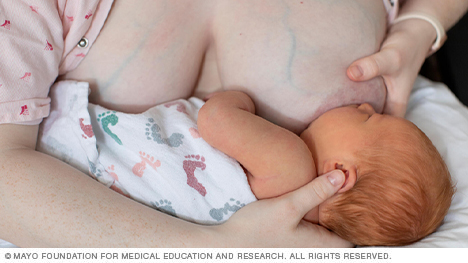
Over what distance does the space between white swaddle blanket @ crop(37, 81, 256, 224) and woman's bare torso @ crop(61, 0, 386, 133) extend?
10 centimetres

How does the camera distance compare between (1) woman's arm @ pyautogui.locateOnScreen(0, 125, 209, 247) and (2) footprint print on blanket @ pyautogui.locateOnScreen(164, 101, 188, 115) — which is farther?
(2) footprint print on blanket @ pyautogui.locateOnScreen(164, 101, 188, 115)

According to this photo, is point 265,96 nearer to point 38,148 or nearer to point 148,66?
point 148,66

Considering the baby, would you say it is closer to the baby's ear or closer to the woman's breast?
the baby's ear

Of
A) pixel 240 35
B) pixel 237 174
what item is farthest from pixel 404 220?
pixel 240 35

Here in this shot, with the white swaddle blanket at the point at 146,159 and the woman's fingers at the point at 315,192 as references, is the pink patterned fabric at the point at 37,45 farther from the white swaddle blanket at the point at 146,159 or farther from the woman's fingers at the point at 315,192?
the woman's fingers at the point at 315,192

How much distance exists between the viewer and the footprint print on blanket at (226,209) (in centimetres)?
91

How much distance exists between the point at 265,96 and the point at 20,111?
661 mm

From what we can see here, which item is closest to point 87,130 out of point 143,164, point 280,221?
point 143,164

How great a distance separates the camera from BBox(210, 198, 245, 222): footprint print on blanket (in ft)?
2.99

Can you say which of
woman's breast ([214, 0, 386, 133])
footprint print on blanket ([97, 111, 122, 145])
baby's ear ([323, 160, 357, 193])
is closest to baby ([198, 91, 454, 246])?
baby's ear ([323, 160, 357, 193])

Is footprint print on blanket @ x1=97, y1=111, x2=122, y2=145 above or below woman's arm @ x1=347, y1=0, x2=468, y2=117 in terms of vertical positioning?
below

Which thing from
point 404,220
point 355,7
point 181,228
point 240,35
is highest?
point 355,7

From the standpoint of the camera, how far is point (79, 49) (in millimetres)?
921

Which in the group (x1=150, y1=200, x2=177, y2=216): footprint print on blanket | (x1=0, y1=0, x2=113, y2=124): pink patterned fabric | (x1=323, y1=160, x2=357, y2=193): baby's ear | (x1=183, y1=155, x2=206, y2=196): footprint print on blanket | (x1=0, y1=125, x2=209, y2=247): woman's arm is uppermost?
(x1=0, y1=0, x2=113, y2=124): pink patterned fabric
